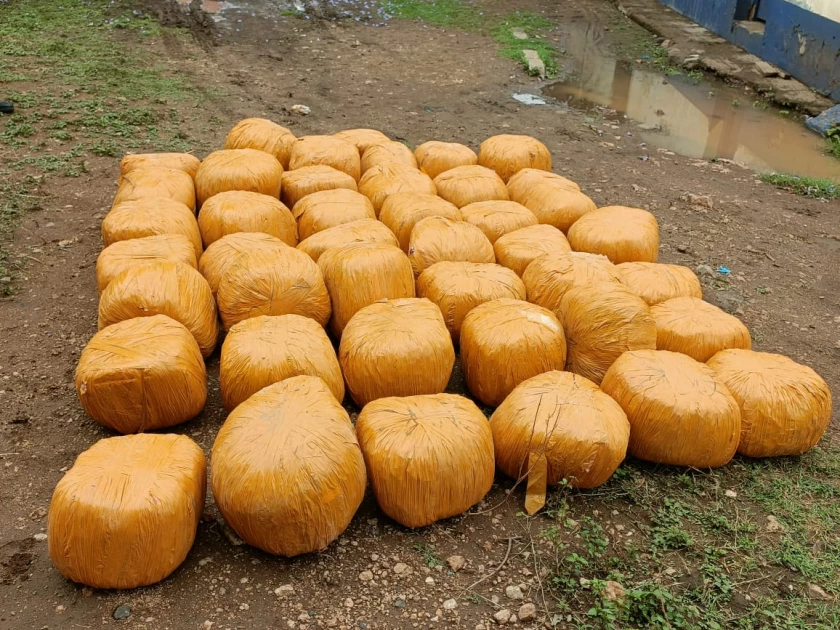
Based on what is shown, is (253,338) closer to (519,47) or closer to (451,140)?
(451,140)

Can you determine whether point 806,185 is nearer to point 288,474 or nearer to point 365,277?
point 365,277

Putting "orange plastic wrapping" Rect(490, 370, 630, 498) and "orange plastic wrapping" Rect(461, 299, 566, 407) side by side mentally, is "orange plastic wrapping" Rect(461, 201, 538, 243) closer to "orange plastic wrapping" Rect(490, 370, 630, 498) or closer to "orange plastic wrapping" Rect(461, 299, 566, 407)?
"orange plastic wrapping" Rect(461, 299, 566, 407)

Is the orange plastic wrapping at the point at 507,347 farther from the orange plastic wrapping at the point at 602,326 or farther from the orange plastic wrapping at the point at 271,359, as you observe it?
the orange plastic wrapping at the point at 271,359

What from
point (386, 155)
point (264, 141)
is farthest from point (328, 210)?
point (264, 141)

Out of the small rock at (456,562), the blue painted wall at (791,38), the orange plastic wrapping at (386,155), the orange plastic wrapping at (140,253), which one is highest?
the blue painted wall at (791,38)

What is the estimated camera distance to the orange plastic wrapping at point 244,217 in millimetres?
4836

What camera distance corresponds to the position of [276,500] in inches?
115

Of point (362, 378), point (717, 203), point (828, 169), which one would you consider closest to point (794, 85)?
point (828, 169)

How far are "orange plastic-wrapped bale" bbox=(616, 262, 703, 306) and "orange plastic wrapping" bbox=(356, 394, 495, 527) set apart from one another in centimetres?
169

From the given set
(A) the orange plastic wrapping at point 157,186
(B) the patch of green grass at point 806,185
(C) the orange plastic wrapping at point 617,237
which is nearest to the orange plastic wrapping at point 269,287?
(A) the orange plastic wrapping at point 157,186

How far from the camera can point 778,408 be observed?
3723mm

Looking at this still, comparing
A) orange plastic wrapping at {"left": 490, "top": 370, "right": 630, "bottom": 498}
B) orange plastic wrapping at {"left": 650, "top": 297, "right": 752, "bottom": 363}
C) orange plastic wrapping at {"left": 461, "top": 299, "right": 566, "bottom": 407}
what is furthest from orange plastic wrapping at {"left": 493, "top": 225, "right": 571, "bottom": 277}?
orange plastic wrapping at {"left": 490, "top": 370, "right": 630, "bottom": 498}

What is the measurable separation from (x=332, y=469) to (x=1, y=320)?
3013 mm

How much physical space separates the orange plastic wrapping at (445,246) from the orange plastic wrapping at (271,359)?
42.0 inches
